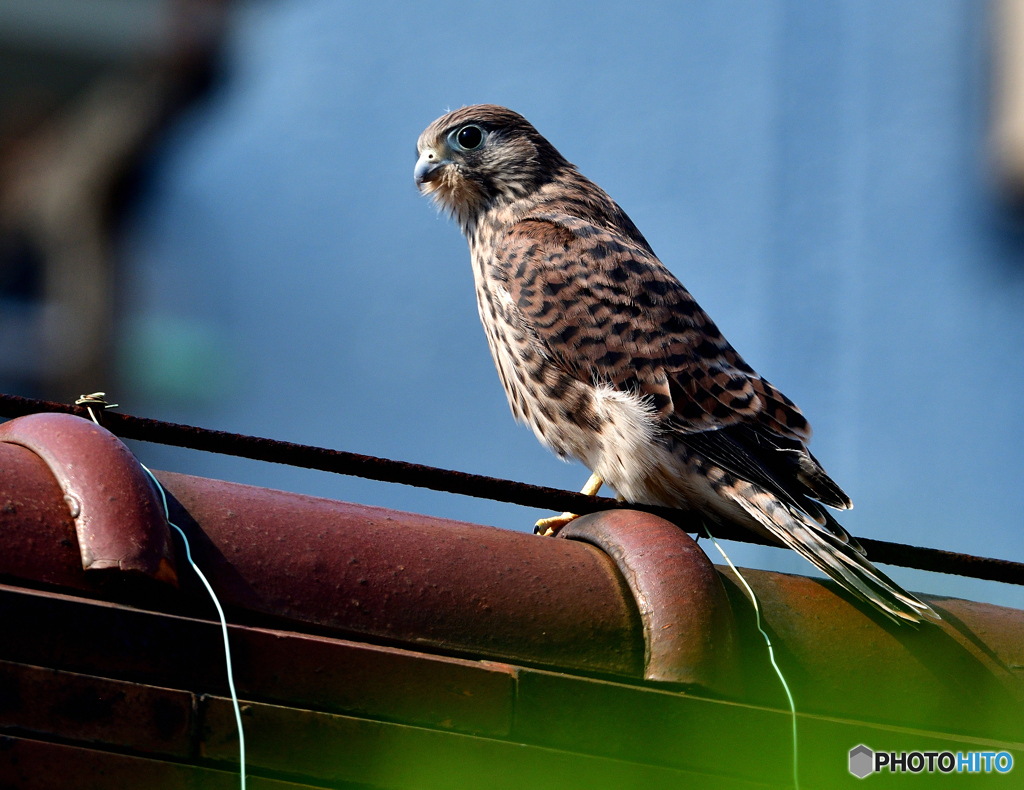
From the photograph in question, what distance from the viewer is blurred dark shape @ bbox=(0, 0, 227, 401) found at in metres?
10.8

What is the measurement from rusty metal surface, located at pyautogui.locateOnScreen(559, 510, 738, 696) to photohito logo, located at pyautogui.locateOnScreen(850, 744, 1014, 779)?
195mm

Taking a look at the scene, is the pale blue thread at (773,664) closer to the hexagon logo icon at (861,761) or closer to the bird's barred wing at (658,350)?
the hexagon logo icon at (861,761)

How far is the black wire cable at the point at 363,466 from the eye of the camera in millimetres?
1739

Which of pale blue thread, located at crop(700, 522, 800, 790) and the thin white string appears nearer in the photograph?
the thin white string

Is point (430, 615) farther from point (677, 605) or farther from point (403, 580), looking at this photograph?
point (677, 605)

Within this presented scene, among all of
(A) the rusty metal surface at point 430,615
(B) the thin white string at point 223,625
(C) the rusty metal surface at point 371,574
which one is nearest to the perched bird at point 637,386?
(A) the rusty metal surface at point 430,615

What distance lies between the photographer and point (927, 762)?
168 centimetres

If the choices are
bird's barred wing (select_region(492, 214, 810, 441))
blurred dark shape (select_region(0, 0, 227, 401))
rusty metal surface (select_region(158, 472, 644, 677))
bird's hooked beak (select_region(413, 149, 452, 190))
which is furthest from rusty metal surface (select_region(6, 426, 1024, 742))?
blurred dark shape (select_region(0, 0, 227, 401))

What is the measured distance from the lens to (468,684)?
1.49 m

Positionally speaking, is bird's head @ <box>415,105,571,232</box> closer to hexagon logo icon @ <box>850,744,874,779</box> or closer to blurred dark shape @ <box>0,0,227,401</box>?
hexagon logo icon @ <box>850,744,874,779</box>

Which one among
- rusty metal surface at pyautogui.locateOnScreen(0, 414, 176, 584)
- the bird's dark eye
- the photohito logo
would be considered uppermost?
the bird's dark eye

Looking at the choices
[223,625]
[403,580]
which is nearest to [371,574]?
[403,580]

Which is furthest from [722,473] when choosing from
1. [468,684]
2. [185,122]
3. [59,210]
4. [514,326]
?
[59,210]

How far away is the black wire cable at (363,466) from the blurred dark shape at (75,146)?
9.50 metres
